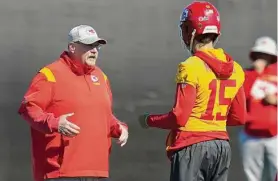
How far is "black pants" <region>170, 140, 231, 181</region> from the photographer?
4250 mm

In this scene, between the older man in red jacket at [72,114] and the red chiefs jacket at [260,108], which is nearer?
the older man in red jacket at [72,114]

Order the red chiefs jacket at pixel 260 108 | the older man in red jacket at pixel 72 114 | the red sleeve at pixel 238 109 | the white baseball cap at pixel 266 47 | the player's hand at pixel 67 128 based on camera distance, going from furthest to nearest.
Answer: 1. the white baseball cap at pixel 266 47
2. the red chiefs jacket at pixel 260 108
3. the red sleeve at pixel 238 109
4. the older man in red jacket at pixel 72 114
5. the player's hand at pixel 67 128

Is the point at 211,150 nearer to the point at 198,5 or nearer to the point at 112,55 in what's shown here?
the point at 198,5

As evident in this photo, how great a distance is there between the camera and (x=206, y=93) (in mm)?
4234

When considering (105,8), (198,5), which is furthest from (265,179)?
(198,5)

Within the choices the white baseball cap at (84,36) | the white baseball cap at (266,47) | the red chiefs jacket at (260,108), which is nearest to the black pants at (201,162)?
the white baseball cap at (84,36)

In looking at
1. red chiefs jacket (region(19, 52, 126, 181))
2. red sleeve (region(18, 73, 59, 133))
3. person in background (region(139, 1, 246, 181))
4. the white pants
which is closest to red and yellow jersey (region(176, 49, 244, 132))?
person in background (region(139, 1, 246, 181))

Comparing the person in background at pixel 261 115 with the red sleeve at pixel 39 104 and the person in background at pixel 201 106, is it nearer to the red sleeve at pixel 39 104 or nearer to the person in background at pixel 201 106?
the person in background at pixel 201 106

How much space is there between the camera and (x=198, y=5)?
14.5 feet

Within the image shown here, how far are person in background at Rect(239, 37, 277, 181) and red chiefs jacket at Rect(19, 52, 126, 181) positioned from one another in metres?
1.71

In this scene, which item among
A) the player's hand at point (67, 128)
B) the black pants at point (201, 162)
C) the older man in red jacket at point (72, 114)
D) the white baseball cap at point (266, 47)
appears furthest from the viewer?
the white baseball cap at point (266, 47)

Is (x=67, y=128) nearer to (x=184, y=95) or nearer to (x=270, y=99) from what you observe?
(x=184, y=95)

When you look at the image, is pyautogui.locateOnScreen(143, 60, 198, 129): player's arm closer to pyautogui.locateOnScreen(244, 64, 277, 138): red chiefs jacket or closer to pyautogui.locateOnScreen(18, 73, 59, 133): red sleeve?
pyautogui.locateOnScreen(18, 73, 59, 133): red sleeve

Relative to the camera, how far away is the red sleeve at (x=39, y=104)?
426cm
